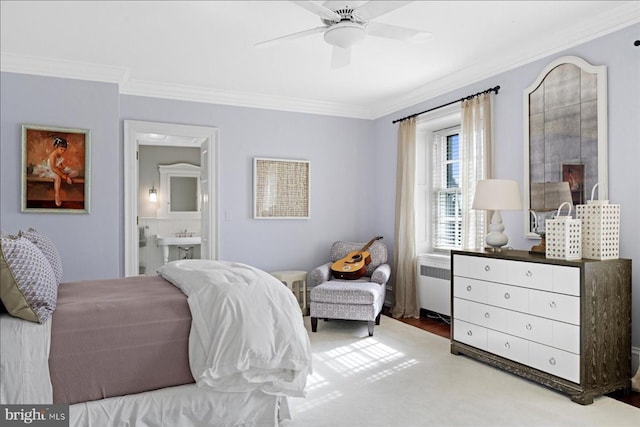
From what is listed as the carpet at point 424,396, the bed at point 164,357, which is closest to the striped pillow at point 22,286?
the bed at point 164,357

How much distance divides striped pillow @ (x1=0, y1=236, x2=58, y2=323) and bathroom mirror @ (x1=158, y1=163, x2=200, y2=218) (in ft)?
18.3

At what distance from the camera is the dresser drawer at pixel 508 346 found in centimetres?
313

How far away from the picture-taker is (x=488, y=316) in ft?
11.2

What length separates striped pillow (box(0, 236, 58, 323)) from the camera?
1.99 meters

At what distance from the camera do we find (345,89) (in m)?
5.07

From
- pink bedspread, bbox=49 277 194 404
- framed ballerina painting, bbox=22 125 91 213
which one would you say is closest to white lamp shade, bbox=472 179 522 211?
pink bedspread, bbox=49 277 194 404

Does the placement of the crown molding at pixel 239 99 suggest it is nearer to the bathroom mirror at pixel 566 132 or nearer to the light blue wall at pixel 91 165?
the light blue wall at pixel 91 165

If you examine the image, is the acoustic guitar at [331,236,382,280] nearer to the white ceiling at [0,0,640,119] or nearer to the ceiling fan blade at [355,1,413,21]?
the white ceiling at [0,0,640,119]

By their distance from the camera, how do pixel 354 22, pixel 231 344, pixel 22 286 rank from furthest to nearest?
pixel 354 22 < pixel 231 344 < pixel 22 286

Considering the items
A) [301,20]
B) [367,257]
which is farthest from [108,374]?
[367,257]

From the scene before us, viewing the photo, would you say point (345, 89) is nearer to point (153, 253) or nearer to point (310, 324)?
point (310, 324)

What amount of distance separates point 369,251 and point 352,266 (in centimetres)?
41

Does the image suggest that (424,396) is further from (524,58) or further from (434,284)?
(524,58)

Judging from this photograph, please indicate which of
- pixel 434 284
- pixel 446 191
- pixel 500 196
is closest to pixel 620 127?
pixel 500 196
